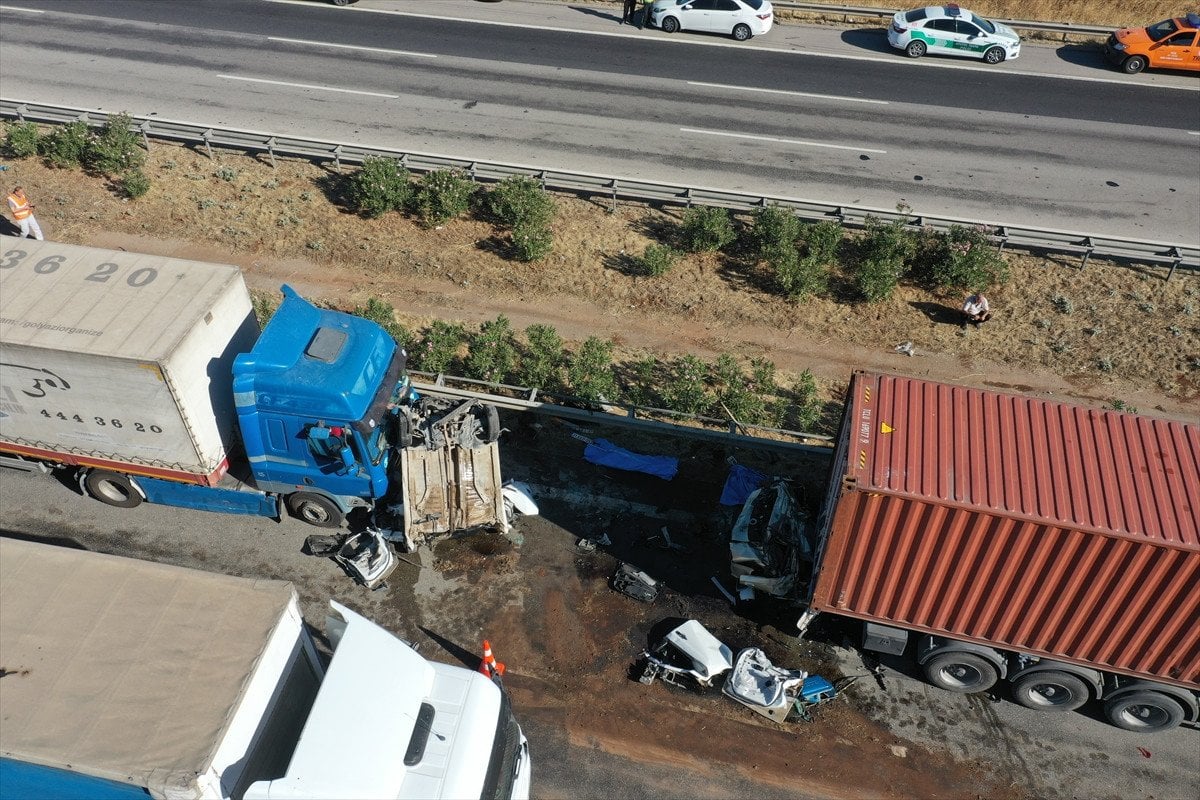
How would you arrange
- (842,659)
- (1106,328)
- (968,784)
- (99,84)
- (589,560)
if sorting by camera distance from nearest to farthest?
(968,784)
(842,659)
(589,560)
(1106,328)
(99,84)

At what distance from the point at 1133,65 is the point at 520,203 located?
20730 millimetres

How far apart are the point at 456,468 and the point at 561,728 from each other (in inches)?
163

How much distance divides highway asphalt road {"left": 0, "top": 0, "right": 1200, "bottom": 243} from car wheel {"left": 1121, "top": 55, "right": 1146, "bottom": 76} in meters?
0.38

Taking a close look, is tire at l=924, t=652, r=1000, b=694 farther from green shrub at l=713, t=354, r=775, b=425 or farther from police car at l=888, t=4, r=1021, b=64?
police car at l=888, t=4, r=1021, b=64

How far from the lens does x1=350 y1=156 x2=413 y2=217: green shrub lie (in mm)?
20484

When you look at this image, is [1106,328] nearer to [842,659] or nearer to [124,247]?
[842,659]

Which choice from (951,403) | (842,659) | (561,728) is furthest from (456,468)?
(951,403)

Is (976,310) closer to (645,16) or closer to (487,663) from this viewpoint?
(487,663)

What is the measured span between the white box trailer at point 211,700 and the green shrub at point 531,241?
39.2ft

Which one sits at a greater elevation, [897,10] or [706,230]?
[897,10]

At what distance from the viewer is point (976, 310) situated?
18.5 metres

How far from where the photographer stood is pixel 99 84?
24.8 meters

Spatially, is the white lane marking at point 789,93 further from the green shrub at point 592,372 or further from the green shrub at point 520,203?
the green shrub at point 592,372

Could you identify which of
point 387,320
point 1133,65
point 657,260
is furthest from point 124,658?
point 1133,65
